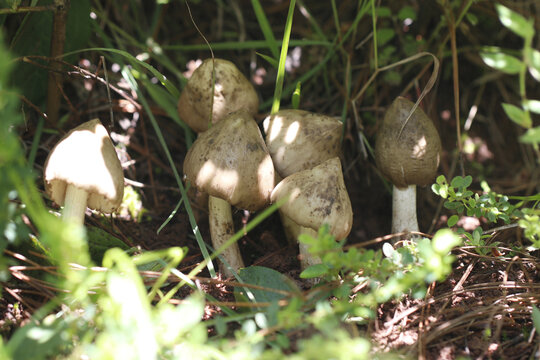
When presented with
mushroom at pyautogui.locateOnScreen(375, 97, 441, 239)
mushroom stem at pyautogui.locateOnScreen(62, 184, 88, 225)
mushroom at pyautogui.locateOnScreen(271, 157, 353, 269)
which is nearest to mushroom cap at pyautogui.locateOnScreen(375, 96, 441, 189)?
mushroom at pyautogui.locateOnScreen(375, 97, 441, 239)

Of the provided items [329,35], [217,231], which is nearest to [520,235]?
[217,231]

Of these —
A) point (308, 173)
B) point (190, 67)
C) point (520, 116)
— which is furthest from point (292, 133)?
point (190, 67)

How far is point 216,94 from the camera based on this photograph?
2367 mm

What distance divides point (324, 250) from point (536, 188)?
2130 mm

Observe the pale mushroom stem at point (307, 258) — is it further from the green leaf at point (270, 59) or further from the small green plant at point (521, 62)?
the small green plant at point (521, 62)

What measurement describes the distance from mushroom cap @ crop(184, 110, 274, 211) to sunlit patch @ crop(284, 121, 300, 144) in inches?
6.8

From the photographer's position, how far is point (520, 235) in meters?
2.39

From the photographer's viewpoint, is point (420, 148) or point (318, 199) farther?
point (420, 148)

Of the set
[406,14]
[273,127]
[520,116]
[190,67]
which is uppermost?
[406,14]

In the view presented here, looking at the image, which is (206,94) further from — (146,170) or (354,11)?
(354,11)

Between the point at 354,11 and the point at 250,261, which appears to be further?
the point at 354,11

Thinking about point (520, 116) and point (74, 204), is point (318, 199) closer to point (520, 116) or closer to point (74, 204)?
point (520, 116)

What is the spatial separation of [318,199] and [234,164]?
0.38 metres

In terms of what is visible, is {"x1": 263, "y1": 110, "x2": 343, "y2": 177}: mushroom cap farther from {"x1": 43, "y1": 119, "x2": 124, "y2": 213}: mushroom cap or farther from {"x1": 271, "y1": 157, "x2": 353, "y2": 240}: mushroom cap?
{"x1": 43, "y1": 119, "x2": 124, "y2": 213}: mushroom cap
